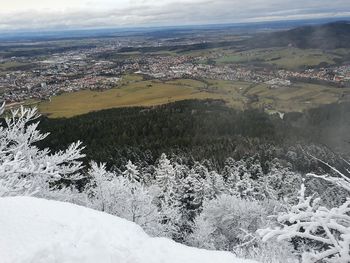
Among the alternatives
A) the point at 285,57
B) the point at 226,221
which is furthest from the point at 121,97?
the point at 226,221

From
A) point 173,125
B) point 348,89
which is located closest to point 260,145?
Answer: point 173,125

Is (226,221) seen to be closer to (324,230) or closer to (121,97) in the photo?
(324,230)

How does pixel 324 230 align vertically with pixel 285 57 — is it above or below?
above

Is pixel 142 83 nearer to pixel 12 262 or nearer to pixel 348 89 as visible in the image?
pixel 348 89

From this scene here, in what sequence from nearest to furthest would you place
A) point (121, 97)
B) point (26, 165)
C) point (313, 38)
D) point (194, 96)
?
point (26, 165)
point (194, 96)
point (121, 97)
point (313, 38)

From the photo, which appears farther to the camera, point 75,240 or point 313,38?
point 313,38
